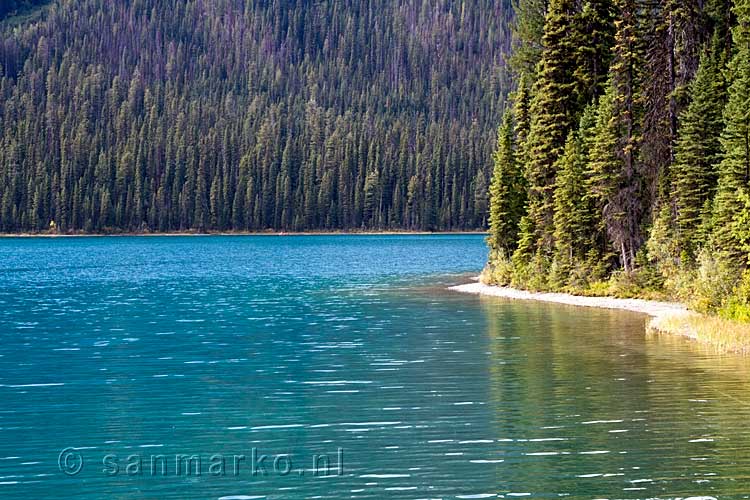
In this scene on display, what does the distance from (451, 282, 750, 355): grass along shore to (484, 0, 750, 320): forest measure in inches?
28.8

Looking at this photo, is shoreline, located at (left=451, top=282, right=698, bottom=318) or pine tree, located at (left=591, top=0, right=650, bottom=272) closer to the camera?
shoreline, located at (left=451, top=282, right=698, bottom=318)

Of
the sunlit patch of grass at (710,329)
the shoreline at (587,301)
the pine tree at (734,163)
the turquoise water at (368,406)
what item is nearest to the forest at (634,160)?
the pine tree at (734,163)

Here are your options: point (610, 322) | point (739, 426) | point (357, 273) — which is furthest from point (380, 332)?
point (357, 273)

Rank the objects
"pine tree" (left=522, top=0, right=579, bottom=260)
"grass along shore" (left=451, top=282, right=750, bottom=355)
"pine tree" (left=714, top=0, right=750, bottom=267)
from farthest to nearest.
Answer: "pine tree" (left=522, top=0, right=579, bottom=260) < "pine tree" (left=714, top=0, right=750, bottom=267) < "grass along shore" (left=451, top=282, right=750, bottom=355)

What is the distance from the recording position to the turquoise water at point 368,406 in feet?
57.7

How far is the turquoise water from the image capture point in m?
17.6

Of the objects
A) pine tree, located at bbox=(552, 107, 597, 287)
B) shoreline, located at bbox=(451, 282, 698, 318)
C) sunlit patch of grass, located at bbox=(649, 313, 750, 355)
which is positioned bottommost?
shoreline, located at bbox=(451, 282, 698, 318)

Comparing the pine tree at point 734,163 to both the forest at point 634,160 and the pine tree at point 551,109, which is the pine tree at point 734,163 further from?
the pine tree at point 551,109

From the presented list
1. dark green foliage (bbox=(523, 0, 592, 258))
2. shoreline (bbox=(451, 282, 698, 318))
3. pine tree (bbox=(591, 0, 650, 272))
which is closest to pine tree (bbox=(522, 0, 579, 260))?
dark green foliage (bbox=(523, 0, 592, 258))

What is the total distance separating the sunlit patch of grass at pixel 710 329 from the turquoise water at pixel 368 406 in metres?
0.98

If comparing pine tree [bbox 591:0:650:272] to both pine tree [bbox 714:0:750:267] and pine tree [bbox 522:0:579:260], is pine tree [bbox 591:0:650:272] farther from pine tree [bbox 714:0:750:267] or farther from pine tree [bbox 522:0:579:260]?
pine tree [bbox 714:0:750:267]

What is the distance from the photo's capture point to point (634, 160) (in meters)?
54.0

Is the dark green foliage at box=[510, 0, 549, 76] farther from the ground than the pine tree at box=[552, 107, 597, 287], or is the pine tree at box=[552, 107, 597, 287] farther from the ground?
the dark green foliage at box=[510, 0, 549, 76]

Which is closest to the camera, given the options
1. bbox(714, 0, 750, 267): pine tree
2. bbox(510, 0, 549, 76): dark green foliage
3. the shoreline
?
bbox(714, 0, 750, 267): pine tree
